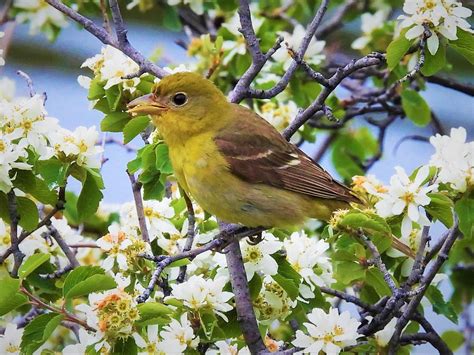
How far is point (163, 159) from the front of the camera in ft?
10.8

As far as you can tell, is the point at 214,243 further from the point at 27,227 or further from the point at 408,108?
the point at 408,108

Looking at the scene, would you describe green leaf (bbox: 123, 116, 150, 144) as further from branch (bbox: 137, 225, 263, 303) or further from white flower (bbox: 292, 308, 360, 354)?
white flower (bbox: 292, 308, 360, 354)

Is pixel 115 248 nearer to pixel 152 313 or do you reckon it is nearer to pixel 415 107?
pixel 152 313

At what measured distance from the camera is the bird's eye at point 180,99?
11.7 ft

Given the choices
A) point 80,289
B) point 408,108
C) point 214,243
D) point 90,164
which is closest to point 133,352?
point 80,289

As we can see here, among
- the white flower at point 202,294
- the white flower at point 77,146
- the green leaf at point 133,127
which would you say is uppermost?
the green leaf at point 133,127

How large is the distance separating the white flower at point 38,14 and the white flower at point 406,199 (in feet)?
6.69

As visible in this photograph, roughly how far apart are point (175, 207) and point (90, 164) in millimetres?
427

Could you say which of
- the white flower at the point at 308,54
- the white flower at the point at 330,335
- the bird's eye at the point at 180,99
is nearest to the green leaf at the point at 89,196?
the bird's eye at the point at 180,99

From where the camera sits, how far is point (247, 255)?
3078 millimetres

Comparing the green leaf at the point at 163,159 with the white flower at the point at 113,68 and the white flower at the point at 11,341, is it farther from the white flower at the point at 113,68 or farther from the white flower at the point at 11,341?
the white flower at the point at 11,341

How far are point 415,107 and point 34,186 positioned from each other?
5.86ft

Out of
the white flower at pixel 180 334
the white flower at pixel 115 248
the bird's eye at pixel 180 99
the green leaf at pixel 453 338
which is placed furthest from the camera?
the green leaf at pixel 453 338

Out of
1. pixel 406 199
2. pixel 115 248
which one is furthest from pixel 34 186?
pixel 406 199
